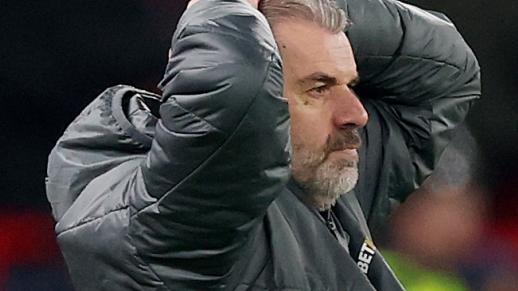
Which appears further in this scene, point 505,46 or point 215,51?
point 505,46

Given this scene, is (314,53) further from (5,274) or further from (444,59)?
(5,274)

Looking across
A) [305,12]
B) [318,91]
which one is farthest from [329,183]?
[305,12]

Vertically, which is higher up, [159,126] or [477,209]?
[159,126]

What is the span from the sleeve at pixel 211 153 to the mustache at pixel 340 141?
332 millimetres

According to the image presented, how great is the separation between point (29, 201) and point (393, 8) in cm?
95

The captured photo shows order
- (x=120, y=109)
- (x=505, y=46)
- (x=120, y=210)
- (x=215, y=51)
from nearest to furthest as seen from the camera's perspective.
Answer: (x=215, y=51)
(x=120, y=210)
(x=120, y=109)
(x=505, y=46)

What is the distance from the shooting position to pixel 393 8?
2143 millimetres

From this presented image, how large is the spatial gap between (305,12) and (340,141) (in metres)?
0.20

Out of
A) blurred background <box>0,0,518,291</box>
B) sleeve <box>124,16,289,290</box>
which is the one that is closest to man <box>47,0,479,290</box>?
sleeve <box>124,16,289,290</box>

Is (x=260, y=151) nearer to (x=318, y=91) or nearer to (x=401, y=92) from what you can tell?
(x=318, y=91)

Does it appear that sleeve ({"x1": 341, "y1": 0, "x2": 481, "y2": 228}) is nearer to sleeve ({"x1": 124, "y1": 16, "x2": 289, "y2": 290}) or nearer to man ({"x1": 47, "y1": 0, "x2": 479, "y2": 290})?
man ({"x1": 47, "y1": 0, "x2": 479, "y2": 290})

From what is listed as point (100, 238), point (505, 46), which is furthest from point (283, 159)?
point (505, 46)

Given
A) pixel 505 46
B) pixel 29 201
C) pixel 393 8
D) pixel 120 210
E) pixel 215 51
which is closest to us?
pixel 215 51

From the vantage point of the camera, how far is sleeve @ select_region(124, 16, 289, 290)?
4.41 feet
